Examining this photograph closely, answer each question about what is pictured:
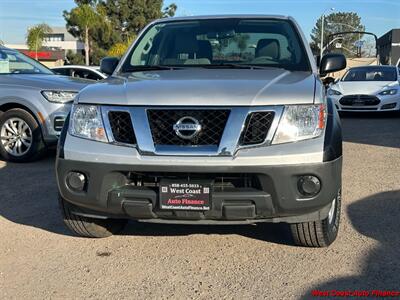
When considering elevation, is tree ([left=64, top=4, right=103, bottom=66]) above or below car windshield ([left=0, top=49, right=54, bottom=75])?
above

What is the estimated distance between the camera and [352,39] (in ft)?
336

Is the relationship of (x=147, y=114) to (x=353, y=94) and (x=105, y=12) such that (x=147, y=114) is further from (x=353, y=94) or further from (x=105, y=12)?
(x=105, y=12)

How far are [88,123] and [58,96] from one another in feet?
12.8

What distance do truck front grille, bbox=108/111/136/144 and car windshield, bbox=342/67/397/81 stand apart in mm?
11942

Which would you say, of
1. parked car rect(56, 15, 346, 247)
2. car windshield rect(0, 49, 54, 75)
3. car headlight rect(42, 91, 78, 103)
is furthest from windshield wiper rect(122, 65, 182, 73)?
car windshield rect(0, 49, 54, 75)

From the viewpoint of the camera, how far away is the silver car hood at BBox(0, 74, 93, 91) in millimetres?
7586

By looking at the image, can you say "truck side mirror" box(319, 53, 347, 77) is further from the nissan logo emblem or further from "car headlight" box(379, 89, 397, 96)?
"car headlight" box(379, 89, 397, 96)

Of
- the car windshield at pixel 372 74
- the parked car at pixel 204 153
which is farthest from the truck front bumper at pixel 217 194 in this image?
the car windshield at pixel 372 74

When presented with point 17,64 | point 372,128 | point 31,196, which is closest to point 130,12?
point 372,128

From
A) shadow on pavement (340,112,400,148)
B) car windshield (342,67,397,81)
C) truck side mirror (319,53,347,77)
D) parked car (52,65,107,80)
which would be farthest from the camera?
car windshield (342,67,397,81)

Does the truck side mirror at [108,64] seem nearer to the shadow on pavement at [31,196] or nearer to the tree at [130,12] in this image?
the shadow on pavement at [31,196]

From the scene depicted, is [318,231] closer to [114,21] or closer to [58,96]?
[58,96]

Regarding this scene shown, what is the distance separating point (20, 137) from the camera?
7.68 m

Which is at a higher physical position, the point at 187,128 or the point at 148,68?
the point at 148,68
